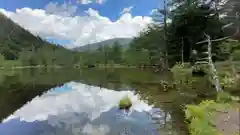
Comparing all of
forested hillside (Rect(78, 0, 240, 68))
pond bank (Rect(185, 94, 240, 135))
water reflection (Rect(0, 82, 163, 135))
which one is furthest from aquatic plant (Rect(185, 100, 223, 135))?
forested hillside (Rect(78, 0, 240, 68))

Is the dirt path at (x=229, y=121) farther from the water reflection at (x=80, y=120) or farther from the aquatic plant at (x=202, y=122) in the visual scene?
the water reflection at (x=80, y=120)

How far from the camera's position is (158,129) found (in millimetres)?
9984

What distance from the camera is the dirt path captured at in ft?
23.9

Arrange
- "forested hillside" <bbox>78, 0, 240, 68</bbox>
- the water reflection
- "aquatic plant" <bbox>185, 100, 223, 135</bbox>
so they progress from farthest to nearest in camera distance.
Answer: "forested hillside" <bbox>78, 0, 240, 68</bbox> → the water reflection → "aquatic plant" <bbox>185, 100, 223, 135</bbox>

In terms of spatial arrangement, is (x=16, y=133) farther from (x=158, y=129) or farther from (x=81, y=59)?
(x=81, y=59)

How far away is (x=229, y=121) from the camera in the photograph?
8305 mm

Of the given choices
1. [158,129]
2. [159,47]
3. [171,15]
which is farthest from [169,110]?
[159,47]

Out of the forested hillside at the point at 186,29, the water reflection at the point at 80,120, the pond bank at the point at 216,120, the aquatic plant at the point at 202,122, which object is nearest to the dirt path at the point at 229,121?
the pond bank at the point at 216,120

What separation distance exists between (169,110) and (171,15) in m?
27.9

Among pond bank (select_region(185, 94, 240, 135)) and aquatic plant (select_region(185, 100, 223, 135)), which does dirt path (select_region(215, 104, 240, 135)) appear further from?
aquatic plant (select_region(185, 100, 223, 135))

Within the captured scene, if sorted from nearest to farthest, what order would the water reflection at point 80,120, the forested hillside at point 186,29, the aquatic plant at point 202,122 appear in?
the aquatic plant at point 202,122 < the water reflection at point 80,120 < the forested hillside at point 186,29

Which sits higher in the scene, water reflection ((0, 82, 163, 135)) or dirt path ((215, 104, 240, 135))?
dirt path ((215, 104, 240, 135))

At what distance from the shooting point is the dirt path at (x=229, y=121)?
728 cm

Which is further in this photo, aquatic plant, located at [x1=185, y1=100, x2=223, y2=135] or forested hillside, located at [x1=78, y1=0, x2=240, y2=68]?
forested hillside, located at [x1=78, y1=0, x2=240, y2=68]
